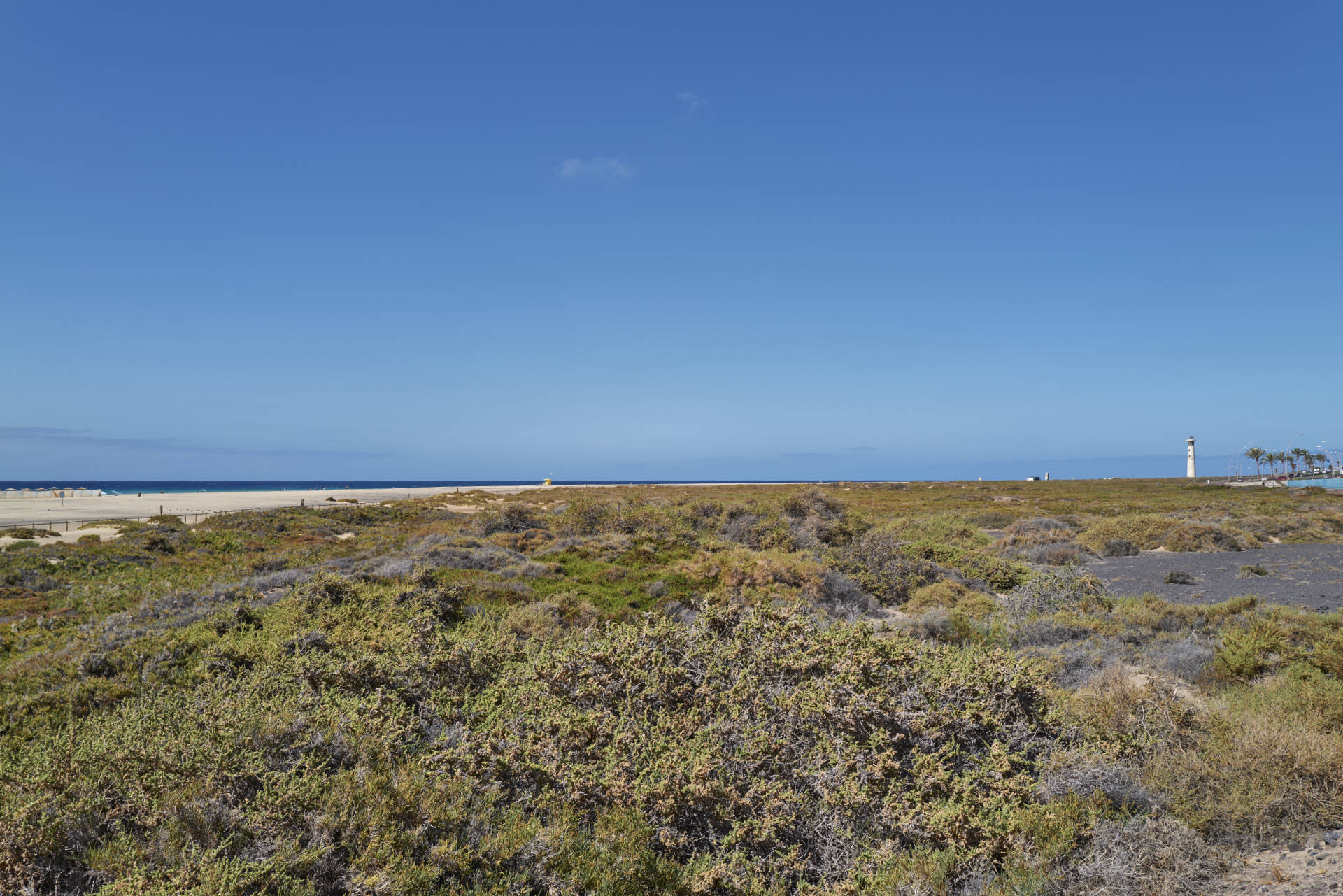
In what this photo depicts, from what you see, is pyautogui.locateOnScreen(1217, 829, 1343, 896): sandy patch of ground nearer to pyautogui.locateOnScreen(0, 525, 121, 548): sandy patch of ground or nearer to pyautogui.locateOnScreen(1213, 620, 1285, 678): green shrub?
pyautogui.locateOnScreen(1213, 620, 1285, 678): green shrub

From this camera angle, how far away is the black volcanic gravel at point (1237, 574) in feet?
50.6

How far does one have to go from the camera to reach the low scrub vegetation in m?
4.14

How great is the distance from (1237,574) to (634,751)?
2079 cm

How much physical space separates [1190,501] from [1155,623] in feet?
161

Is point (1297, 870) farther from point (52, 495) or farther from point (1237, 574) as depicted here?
point (52, 495)

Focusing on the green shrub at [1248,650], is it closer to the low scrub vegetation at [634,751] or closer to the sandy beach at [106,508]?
the low scrub vegetation at [634,751]

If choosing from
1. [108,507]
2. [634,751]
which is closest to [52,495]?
[108,507]

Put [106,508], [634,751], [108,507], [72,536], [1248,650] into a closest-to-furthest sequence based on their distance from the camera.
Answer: [634,751]
[1248,650]
[72,536]
[106,508]
[108,507]

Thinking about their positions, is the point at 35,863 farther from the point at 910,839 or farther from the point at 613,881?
the point at 910,839

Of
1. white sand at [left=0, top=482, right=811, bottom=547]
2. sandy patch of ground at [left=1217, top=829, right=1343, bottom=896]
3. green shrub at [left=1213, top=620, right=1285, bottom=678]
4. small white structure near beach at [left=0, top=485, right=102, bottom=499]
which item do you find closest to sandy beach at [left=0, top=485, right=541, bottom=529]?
white sand at [left=0, top=482, right=811, bottom=547]

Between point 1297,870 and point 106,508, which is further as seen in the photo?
point 106,508

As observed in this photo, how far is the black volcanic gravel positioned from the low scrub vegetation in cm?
526

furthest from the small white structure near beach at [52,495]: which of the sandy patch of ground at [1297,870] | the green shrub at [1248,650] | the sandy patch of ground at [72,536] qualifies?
the sandy patch of ground at [1297,870]

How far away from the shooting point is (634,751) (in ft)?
18.0
